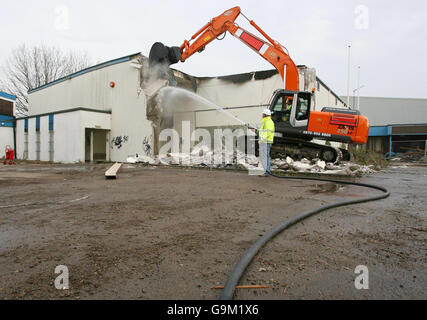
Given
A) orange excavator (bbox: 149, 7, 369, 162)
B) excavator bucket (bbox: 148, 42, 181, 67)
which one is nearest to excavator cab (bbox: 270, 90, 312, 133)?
orange excavator (bbox: 149, 7, 369, 162)

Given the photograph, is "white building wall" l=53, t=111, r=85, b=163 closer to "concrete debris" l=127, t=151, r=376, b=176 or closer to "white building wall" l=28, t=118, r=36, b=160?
"white building wall" l=28, t=118, r=36, b=160

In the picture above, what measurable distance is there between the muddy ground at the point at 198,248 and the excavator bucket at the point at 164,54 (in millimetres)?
9533

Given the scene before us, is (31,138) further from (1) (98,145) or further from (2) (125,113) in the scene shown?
(2) (125,113)

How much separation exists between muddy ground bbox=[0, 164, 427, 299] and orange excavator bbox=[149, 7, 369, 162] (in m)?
6.43

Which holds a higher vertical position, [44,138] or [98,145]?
[44,138]

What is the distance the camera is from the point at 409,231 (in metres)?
3.14

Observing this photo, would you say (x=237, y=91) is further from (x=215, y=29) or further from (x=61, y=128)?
(x=61, y=128)

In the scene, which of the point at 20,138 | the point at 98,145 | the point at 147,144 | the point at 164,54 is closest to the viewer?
the point at 164,54

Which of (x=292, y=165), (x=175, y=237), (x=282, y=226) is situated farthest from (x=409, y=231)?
(x=292, y=165)

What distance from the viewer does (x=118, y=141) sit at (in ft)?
56.7

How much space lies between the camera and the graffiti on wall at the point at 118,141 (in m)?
17.0

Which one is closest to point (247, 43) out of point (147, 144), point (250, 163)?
point (250, 163)

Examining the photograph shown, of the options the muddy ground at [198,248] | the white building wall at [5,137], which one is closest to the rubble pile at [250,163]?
the muddy ground at [198,248]

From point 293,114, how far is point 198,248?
8.95 m
